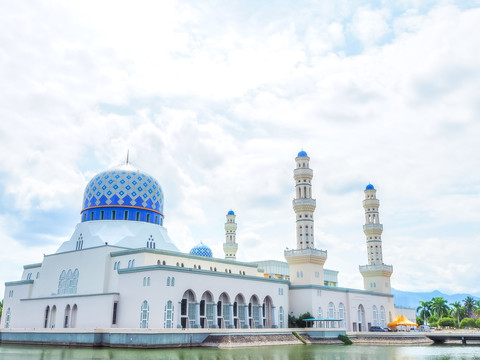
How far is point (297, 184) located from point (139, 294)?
21.7 meters

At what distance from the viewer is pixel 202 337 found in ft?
103

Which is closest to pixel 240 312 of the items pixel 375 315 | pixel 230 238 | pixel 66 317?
pixel 66 317

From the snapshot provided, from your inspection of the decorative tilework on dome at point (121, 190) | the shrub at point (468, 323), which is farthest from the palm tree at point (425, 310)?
the decorative tilework on dome at point (121, 190)

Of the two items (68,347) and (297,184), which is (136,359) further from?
(297,184)

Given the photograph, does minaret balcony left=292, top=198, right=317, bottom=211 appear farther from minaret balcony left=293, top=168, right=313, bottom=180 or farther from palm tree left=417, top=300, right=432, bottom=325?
palm tree left=417, top=300, right=432, bottom=325

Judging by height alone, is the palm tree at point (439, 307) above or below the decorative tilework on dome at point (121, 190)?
below

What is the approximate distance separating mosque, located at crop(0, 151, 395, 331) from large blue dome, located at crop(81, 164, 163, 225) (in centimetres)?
9

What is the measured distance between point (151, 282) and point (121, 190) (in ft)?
42.1

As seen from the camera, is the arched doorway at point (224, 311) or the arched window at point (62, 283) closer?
the arched doorway at point (224, 311)

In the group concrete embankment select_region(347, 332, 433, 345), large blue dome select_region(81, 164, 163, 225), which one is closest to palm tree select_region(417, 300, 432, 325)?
concrete embankment select_region(347, 332, 433, 345)

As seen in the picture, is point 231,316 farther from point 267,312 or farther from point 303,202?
point 303,202

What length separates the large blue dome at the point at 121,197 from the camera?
43062 millimetres

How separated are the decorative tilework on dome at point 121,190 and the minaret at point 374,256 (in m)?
25.4

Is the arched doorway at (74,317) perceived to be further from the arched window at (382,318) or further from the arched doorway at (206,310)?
the arched window at (382,318)
